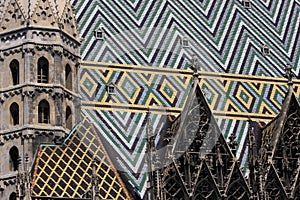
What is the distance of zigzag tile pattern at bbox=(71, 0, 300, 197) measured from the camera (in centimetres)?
4541

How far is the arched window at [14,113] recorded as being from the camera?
142 ft

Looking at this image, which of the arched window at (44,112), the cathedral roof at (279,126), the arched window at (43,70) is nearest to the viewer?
the cathedral roof at (279,126)

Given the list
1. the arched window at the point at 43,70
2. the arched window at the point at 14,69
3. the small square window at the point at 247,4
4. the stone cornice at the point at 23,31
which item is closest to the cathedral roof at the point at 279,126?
the arched window at the point at 43,70

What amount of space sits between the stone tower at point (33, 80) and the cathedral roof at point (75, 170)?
1.59 ft

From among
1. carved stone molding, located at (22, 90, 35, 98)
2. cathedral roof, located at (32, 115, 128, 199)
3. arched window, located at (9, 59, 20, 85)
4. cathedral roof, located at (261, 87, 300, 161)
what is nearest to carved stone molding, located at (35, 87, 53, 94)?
carved stone molding, located at (22, 90, 35, 98)

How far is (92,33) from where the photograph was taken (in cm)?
4772

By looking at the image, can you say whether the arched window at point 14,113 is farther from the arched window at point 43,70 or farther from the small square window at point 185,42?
the small square window at point 185,42

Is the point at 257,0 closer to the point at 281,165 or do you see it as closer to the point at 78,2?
the point at 78,2

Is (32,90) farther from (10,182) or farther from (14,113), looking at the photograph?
(10,182)

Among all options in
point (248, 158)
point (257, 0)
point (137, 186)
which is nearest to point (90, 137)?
point (137, 186)

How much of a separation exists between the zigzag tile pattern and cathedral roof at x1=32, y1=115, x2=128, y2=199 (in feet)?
3.03

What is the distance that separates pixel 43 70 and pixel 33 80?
0.65 meters

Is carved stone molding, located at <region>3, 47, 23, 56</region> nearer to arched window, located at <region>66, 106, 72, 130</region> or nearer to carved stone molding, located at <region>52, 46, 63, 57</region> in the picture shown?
carved stone molding, located at <region>52, 46, 63, 57</region>

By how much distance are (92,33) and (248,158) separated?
834cm
